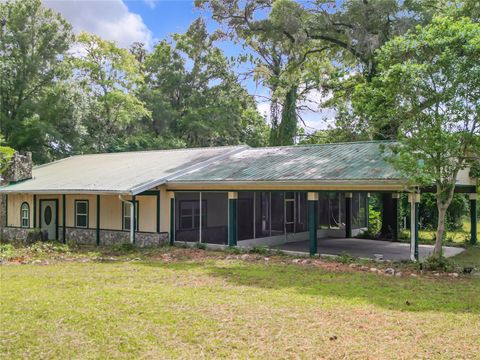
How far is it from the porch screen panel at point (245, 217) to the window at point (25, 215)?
9.71 metres

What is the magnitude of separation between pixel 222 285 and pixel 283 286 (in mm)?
1269

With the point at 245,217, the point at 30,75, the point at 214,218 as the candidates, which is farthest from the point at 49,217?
the point at 30,75

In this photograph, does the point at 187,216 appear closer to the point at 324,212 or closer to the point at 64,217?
the point at 64,217

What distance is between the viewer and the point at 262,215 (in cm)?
1870

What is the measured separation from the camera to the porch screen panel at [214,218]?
18.5 metres

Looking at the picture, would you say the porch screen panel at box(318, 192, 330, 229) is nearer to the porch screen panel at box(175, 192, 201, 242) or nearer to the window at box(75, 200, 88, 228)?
the porch screen panel at box(175, 192, 201, 242)

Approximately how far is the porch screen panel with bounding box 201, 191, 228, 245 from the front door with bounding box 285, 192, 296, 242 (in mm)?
2508

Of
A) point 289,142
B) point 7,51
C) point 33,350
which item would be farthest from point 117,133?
point 33,350

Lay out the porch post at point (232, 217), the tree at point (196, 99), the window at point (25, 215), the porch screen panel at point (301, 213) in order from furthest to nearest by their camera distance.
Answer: the tree at point (196, 99)
the window at point (25, 215)
the porch screen panel at point (301, 213)
the porch post at point (232, 217)

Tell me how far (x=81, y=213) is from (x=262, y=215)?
7.45 m

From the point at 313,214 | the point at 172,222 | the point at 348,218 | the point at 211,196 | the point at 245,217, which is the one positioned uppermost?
the point at 211,196

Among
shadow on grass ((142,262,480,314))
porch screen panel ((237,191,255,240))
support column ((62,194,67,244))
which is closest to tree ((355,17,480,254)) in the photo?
shadow on grass ((142,262,480,314))

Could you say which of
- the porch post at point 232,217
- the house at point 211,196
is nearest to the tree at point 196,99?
the house at point 211,196

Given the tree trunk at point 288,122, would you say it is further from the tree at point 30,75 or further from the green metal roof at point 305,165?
the tree at point 30,75
